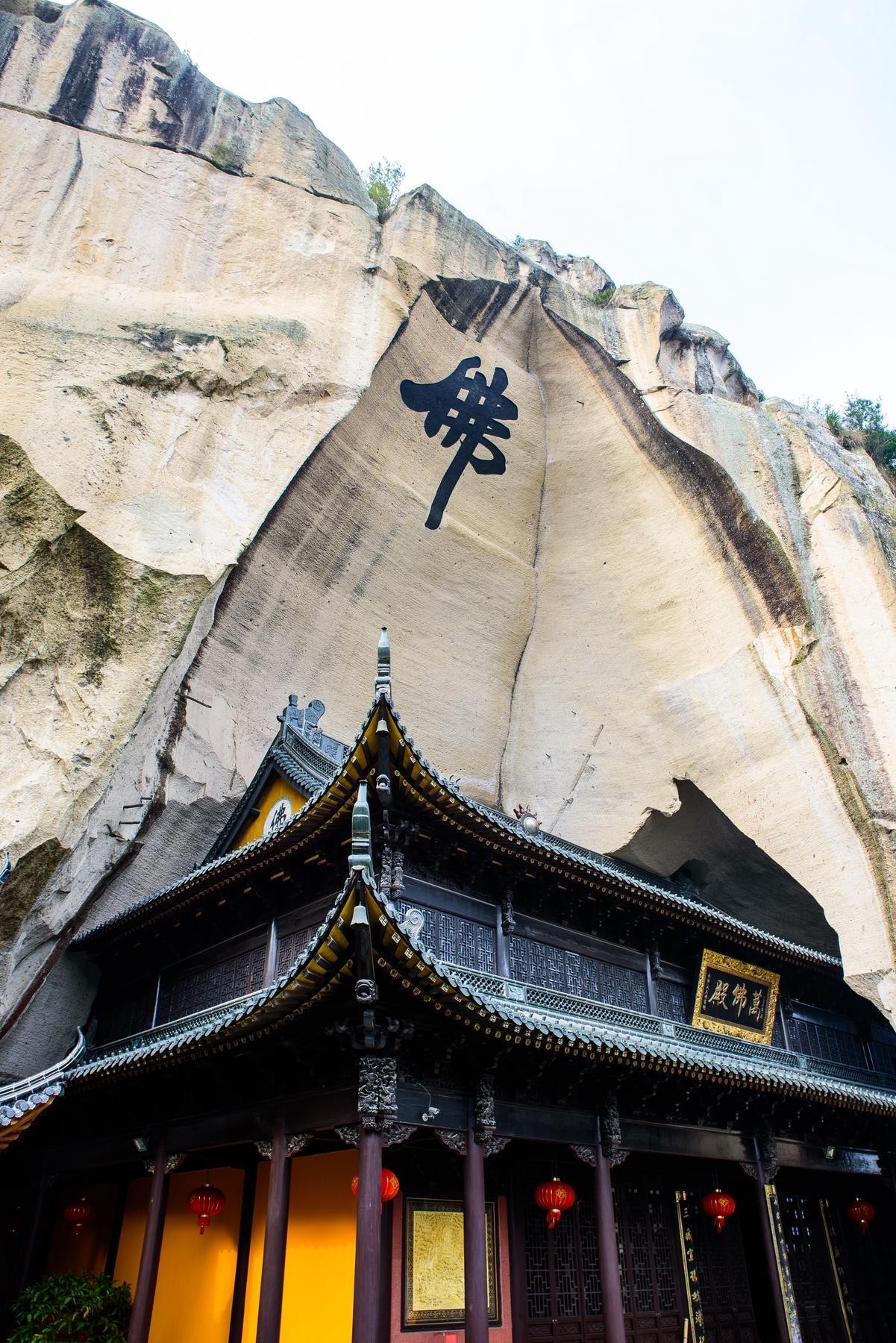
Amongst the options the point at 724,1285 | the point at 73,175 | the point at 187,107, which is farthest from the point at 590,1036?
the point at 187,107

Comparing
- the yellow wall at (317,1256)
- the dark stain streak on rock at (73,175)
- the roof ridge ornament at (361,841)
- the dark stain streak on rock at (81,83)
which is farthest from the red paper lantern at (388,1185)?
the dark stain streak on rock at (81,83)

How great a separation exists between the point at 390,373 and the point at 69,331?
488 centimetres

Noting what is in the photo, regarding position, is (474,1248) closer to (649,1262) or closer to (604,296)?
(649,1262)

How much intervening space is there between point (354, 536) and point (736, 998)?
9052mm

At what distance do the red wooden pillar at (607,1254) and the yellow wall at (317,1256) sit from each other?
228 centimetres

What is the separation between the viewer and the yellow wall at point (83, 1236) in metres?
11.2

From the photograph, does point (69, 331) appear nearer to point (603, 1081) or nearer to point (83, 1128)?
point (83, 1128)

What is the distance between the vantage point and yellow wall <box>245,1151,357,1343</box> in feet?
25.9

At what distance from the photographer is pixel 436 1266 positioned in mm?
8195

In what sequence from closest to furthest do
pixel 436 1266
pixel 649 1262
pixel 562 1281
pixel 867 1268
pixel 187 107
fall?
1. pixel 436 1266
2. pixel 562 1281
3. pixel 649 1262
4. pixel 867 1268
5. pixel 187 107

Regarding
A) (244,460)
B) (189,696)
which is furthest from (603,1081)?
(244,460)

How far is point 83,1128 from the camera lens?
10359 mm

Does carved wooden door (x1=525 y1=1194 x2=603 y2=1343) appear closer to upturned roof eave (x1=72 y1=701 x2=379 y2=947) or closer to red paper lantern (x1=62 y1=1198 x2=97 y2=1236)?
upturned roof eave (x1=72 y1=701 x2=379 y2=947)

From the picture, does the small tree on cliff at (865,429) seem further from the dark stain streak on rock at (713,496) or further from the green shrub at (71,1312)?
the green shrub at (71,1312)
